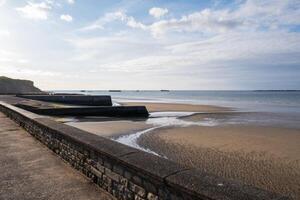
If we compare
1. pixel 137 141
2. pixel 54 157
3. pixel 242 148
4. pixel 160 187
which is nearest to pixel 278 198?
pixel 160 187

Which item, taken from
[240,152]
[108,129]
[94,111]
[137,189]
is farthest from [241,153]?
[94,111]

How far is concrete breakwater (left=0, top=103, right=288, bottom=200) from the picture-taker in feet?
8.78

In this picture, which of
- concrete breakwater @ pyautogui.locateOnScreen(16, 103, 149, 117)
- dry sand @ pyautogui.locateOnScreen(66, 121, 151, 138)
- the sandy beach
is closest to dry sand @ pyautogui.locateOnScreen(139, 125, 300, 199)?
the sandy beach

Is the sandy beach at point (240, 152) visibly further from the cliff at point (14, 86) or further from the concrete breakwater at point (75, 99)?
the cliff at point (14, 86)

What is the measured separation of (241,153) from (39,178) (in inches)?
266

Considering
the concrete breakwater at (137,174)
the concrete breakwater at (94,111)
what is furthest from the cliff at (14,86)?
the concrete breakwater at (137,174)

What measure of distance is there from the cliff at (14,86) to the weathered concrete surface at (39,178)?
258 feet

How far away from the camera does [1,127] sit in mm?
10398

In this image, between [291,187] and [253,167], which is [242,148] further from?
[291,187]

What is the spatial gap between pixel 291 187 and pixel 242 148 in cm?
393

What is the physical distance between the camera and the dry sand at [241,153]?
686 centimetres

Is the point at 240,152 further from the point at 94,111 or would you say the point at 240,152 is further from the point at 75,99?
the point at 75,99

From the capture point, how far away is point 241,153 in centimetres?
935

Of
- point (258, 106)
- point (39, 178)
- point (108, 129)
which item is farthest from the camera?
point (258, 106)
